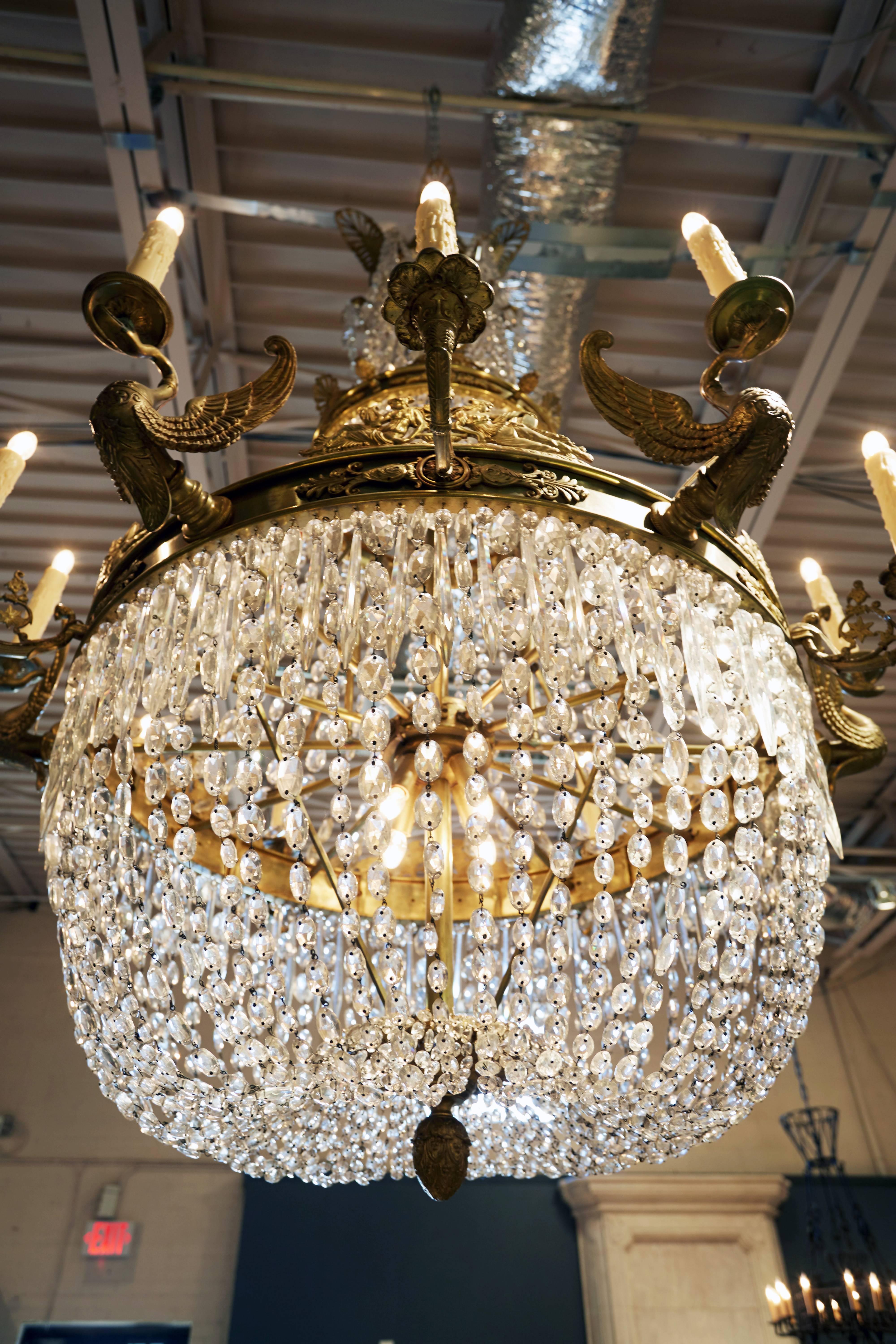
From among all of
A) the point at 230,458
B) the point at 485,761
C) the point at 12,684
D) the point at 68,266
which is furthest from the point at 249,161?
the point at 485,761

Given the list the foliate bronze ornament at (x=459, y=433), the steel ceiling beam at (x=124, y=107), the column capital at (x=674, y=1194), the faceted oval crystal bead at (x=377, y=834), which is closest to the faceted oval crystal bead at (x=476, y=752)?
the faceted oval crystal bead at (x=377, y=834)

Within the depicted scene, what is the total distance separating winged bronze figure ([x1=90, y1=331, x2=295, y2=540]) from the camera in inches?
34.7

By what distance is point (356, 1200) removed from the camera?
4668 millimetres

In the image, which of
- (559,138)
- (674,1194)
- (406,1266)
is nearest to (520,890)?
(559,138)

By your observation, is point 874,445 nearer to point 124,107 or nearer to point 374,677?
point 374,677

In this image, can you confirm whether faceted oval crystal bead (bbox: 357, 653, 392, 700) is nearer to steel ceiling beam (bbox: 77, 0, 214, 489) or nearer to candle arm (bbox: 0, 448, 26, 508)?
candle arm (bbox: 0, 448, 26, 508)

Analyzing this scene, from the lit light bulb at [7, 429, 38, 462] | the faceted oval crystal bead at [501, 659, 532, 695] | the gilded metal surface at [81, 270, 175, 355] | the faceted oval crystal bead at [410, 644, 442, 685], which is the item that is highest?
the lit light bulb at [7, 429, 38, 462]

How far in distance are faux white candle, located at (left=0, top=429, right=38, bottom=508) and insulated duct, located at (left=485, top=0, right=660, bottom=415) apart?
0.89 metres

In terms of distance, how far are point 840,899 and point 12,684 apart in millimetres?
4803

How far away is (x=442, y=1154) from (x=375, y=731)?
549 millimetres

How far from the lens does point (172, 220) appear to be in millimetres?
998

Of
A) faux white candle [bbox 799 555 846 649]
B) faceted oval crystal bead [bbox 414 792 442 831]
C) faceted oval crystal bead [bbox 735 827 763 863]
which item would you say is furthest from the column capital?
faceted oval crystal bead [bbox 414 792 442 831]

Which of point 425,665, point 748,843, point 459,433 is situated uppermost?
point 459,433

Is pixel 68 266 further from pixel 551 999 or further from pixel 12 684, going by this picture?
pixel 551 999
